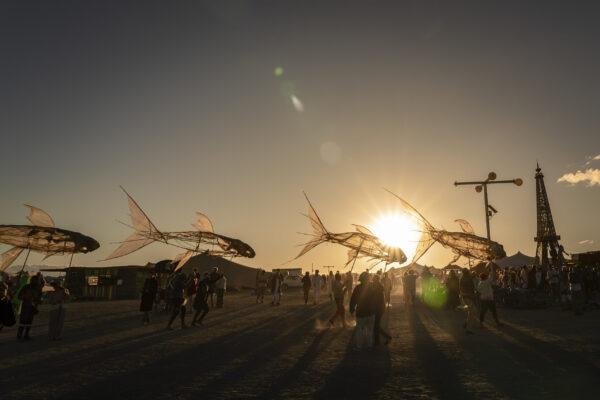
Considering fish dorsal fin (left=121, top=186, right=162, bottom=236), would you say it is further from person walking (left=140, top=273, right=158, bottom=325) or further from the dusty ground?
the dusty ground

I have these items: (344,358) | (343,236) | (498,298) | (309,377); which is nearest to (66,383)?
(309,377)

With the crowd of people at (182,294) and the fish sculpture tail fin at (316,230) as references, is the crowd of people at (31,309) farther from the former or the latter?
the fish sculpture tail fin at (316,230)

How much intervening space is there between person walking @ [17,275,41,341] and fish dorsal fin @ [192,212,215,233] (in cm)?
720

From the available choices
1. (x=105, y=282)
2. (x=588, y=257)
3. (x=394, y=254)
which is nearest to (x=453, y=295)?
(x=394, y=254)

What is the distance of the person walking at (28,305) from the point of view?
9.29m

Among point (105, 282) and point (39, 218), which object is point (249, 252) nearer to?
point (39, 218)

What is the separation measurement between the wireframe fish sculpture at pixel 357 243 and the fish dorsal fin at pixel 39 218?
1166cm

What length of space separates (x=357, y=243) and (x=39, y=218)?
1511 cm

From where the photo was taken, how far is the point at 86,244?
17.6 meters

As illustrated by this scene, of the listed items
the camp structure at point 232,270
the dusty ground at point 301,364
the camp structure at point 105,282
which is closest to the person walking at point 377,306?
the dusty ground at point 301,364

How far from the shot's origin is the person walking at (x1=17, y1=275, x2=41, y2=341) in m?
9.29

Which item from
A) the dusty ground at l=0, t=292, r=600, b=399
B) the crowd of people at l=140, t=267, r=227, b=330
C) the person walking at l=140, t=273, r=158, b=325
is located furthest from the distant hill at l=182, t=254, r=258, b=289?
the dusty ground at l=0, t=292, r=600, b=399

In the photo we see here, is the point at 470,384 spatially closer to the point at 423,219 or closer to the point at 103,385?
the point at 103,385

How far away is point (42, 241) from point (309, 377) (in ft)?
54.6
